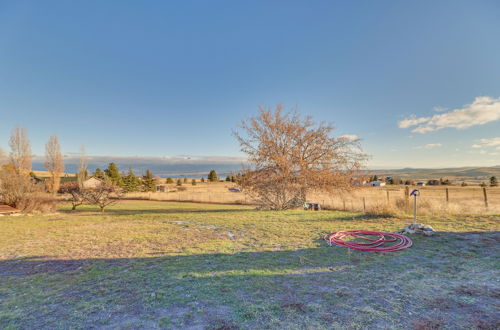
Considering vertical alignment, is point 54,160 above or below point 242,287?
above

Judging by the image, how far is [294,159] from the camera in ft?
40.7

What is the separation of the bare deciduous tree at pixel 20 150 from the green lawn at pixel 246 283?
29008 mm

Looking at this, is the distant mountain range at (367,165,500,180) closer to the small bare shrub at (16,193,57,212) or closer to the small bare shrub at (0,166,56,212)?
the small bare shrub at (16,193,57,212)

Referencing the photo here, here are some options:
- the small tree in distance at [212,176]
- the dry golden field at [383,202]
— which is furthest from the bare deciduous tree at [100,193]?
the small tree in distance at [212,176]

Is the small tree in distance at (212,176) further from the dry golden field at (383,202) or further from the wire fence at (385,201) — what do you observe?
the dry golden field at (383,202)

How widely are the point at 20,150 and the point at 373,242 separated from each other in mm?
36849

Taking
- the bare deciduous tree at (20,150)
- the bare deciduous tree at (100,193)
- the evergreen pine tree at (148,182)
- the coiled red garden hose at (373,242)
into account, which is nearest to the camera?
the coiled red garden hose at (373,242)

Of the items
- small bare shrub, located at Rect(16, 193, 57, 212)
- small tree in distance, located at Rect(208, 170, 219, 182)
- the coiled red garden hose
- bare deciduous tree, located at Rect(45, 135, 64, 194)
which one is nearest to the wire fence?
the coiled red garden hose

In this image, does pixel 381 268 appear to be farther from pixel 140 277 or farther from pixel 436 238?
pixel 140 277

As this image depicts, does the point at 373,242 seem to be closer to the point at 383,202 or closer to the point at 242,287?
the point at 242,287

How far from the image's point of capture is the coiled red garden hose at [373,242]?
4758 mm

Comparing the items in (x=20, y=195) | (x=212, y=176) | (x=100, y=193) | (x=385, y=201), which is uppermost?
(x=212, y=176)

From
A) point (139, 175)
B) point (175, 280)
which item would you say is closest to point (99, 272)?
point (175, 280)

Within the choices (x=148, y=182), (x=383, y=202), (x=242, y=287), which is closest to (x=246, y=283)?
(x=242, y=287)
